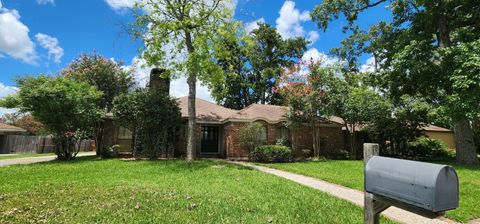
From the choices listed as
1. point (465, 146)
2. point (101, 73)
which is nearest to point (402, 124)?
point (465, 146)

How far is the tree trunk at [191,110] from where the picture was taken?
51.9 ft

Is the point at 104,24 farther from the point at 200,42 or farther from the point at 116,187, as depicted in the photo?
the point at 116,187

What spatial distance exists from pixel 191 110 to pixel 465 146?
15.2m

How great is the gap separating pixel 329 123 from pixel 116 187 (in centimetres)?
1647

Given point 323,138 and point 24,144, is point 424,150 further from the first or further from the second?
point 24,144

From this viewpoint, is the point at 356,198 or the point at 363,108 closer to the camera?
the point at 356,198

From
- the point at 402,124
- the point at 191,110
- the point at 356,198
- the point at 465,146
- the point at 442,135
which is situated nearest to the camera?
the point at 356,198

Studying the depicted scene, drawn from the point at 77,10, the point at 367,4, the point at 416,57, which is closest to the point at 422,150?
the point at 416,57

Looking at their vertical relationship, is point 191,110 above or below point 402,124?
above

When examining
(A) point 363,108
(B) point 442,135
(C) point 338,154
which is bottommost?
(C) point 338,154

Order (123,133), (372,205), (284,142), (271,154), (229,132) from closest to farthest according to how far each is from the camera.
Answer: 1. (372,205)
2. (271,154)
3. (229,132)
4. (123,133)
5. (284,142)

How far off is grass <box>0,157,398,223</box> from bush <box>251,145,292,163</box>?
702cm

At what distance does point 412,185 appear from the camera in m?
2.53

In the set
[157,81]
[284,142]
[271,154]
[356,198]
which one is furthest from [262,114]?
[356,198]
